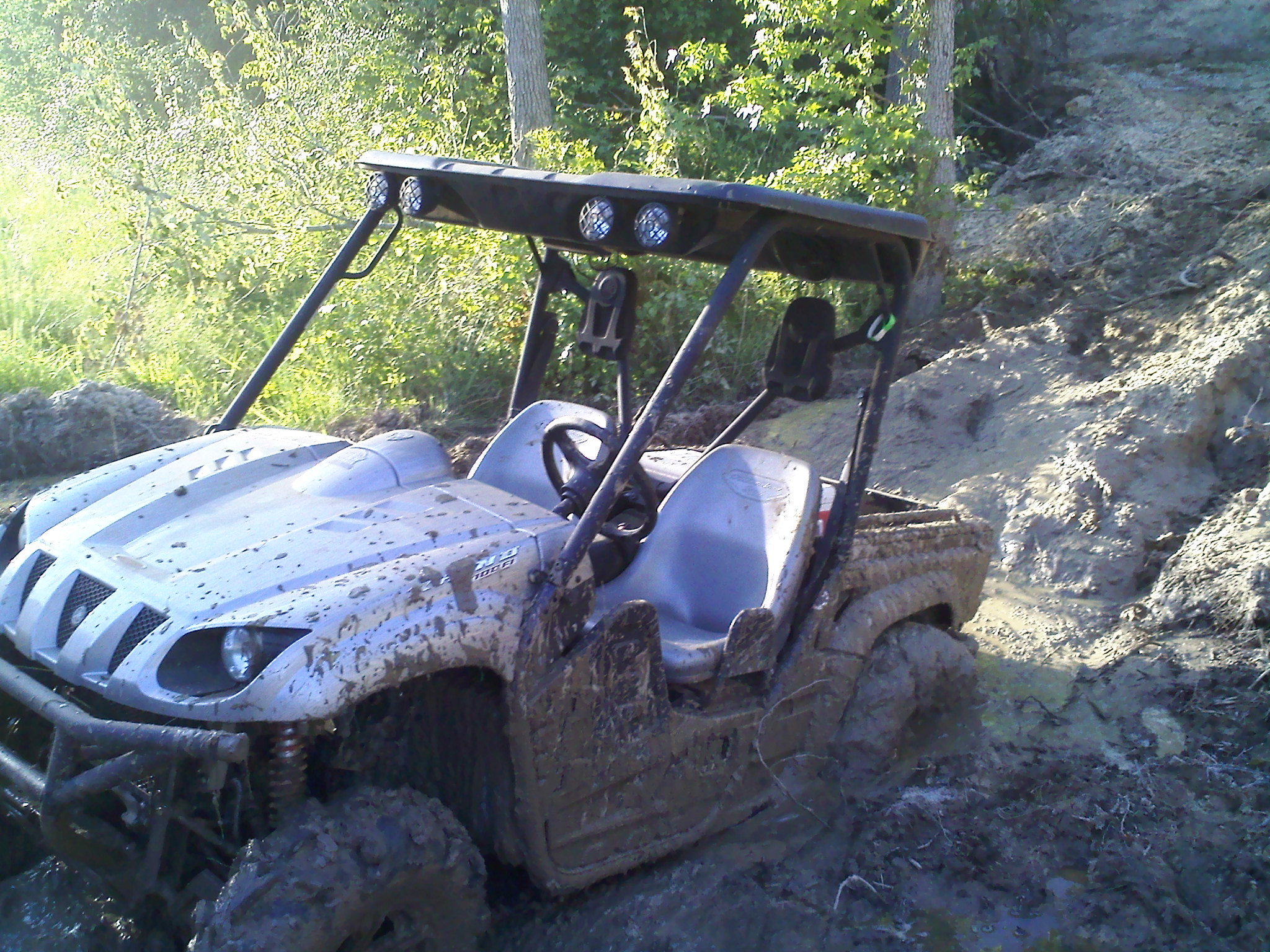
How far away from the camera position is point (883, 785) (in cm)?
380

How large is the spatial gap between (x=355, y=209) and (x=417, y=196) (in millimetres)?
5423

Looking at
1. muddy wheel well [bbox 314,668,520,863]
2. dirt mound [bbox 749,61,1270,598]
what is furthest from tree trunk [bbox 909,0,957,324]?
muddy wheel well [bbox 314,668,520,863]

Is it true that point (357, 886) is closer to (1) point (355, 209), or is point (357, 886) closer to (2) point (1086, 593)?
(2) point (1086, 593)

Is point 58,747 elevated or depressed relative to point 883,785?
elevated

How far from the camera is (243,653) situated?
7.42 feet

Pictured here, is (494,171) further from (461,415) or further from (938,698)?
(461,415)

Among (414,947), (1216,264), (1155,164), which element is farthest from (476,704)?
(1155,164)

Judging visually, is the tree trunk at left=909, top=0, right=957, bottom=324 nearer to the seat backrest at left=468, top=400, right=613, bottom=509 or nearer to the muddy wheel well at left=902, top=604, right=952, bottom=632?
the muddy wheel well at left=902, top=604, right=952, bottom=632

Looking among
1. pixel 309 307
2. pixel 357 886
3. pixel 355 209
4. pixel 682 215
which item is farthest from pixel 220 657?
pixel 355 209

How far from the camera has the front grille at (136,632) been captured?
2.37 metres

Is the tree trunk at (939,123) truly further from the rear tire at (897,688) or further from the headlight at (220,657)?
the headlight at (220,657)

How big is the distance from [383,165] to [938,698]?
9.04 ft

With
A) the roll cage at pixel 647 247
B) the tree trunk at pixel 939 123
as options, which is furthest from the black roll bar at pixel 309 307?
the tree trunk at pixel 939 123

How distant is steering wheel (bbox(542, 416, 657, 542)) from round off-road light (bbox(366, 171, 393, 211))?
0.88 meters
